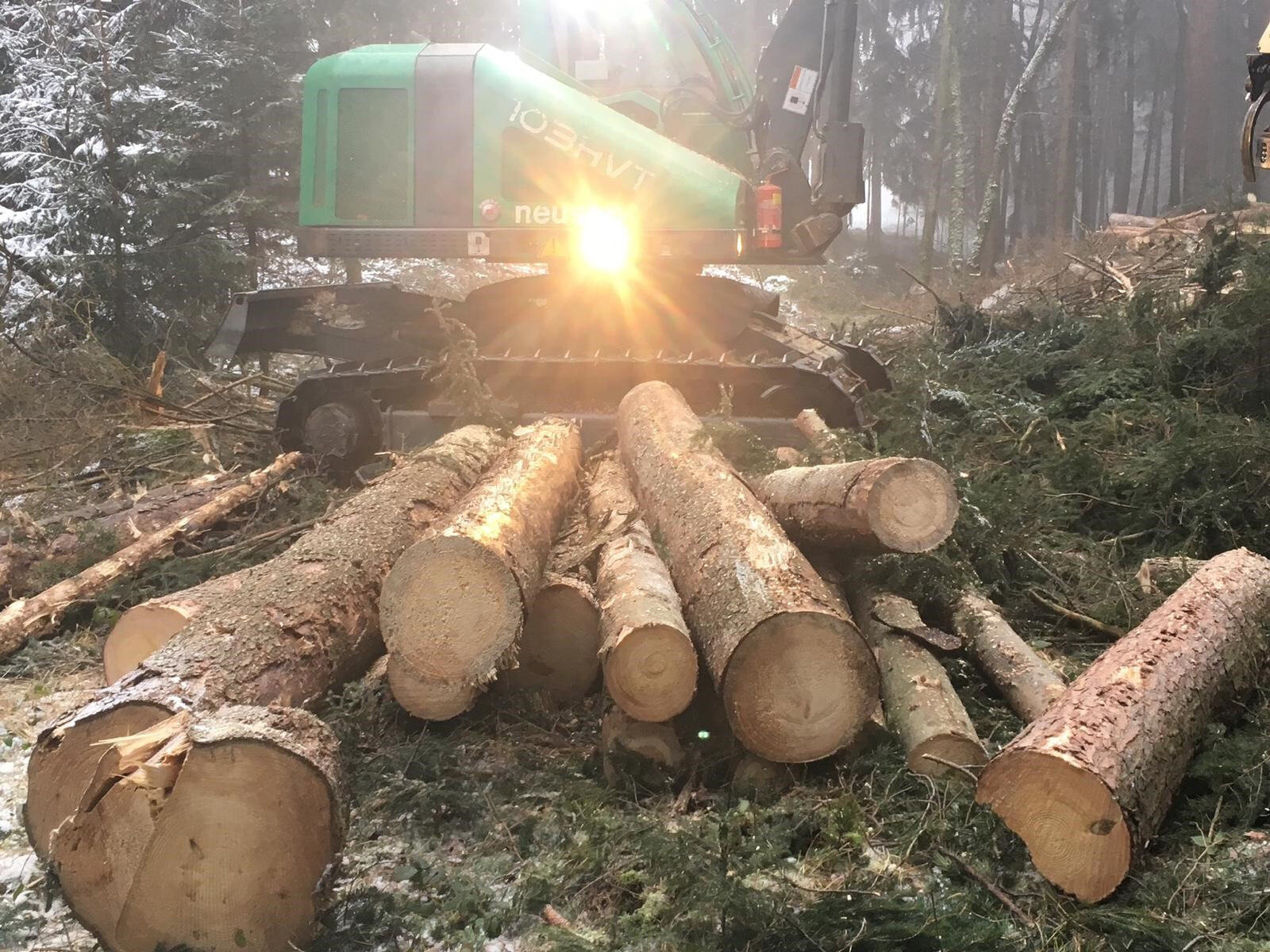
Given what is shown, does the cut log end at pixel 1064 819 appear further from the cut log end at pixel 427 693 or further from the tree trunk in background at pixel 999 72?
the tree trunk in background at pixel 999 72

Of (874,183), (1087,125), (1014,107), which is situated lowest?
(1014,107)

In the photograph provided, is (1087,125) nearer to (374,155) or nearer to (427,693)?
(374,155)

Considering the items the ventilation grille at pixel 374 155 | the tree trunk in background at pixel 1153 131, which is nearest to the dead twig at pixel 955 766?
the ventilation grille at pixel 374 155

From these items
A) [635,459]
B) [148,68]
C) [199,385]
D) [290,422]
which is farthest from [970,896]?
[148,68]

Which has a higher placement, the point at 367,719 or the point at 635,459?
the point at 635,459

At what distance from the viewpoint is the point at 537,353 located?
24.0 feet

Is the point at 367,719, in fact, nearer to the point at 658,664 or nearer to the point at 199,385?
the point at 658,664

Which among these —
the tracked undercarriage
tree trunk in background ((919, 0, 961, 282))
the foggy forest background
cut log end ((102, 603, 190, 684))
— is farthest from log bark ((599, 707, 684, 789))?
tree trunk in background ((919, 0, 961, 282))

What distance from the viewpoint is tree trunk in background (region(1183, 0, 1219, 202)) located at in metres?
17.4

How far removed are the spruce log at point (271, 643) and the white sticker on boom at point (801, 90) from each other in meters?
5.16

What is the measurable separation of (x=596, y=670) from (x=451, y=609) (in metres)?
0.80

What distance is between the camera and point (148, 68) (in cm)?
1166

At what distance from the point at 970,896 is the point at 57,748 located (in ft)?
7.89

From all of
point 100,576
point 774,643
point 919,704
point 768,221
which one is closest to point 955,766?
point 919,704
